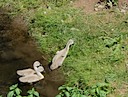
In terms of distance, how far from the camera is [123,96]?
23.8ft

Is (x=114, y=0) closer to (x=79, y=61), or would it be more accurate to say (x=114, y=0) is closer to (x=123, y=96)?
(x=79, y=61)

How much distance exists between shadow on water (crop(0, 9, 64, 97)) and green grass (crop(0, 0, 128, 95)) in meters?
0.19

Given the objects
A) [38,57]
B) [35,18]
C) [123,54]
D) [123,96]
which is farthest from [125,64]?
[35,18]

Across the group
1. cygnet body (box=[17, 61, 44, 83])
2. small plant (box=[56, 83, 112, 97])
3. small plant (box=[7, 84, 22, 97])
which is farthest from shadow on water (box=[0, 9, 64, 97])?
small plant (box=[7, 84, 22, 97])

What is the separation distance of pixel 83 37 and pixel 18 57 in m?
1.42

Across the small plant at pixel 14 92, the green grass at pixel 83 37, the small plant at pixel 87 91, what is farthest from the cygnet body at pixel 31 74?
the small plant at pixel 14 92

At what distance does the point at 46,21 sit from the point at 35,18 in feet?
1.12

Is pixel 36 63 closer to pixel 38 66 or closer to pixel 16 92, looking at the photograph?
pixel 38 66

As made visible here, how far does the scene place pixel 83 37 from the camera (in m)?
8.67

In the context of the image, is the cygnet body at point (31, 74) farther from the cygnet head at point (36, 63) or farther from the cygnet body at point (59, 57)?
the cygnet body at point (59, 57)

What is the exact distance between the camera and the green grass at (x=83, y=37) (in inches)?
308

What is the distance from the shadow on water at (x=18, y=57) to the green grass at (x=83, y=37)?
0.19 meters

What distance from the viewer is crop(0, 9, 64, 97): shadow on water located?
A: 7664 millimetres

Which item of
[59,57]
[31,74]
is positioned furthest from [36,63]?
[59,57]
